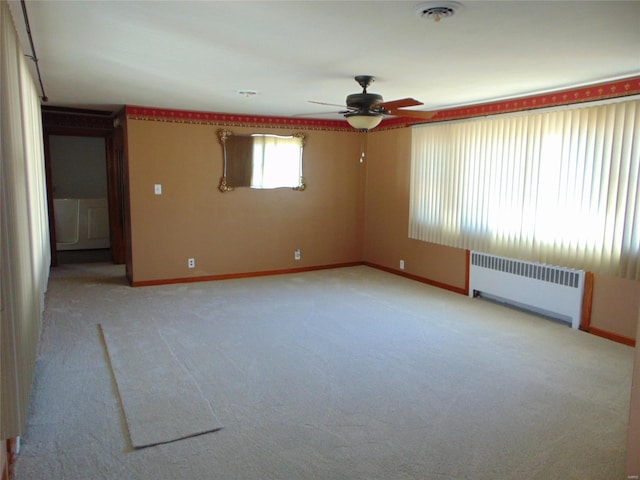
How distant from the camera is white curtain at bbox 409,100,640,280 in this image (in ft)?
12.7

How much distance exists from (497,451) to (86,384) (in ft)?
8.47

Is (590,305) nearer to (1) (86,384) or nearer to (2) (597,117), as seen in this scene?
(2) (597,117)

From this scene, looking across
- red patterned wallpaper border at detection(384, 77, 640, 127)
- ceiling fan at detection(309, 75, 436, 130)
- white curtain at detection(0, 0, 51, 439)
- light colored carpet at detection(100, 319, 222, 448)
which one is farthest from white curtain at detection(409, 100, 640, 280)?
white curtain at detection(0, 0, 51, 439)

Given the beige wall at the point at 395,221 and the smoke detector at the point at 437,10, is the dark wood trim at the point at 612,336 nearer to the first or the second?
the beige wall at the point at 395,221

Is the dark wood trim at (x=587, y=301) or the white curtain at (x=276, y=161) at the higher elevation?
the white curtain at (x=276, y=161)

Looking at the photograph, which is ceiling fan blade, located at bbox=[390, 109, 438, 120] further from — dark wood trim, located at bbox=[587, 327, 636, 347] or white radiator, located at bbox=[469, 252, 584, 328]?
dark wood trim, located at bbox=[587, 327, 636, 347]

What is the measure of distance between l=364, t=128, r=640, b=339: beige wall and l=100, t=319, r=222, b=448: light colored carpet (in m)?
3.41

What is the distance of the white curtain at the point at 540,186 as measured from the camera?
152 inches

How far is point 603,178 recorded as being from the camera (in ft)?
13.1

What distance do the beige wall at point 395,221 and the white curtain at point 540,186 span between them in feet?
0.80

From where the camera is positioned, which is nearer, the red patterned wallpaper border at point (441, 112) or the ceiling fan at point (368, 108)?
the ceiling fan at point (368, 108)

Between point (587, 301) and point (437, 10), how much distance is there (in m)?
3.25

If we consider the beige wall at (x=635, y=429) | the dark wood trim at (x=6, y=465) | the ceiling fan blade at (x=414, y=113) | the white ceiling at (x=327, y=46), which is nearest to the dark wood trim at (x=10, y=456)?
the dark wood trim at (x=6, y=465)

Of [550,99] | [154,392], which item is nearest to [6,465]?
[154,392]
